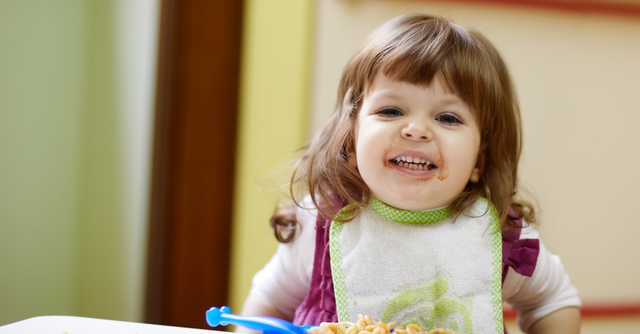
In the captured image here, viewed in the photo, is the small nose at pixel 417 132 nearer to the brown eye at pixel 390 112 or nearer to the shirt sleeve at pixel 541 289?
the brown eye at pixel 390 112

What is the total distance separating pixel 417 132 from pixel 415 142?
22mm

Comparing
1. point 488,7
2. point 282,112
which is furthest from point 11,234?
point 488,7

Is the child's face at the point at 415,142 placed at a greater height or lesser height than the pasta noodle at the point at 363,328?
greater

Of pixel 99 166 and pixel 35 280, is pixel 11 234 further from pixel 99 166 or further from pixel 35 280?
pixel 99 166

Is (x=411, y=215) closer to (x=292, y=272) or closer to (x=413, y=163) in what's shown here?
(x=413, y=163)

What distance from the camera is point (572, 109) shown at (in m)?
1.38

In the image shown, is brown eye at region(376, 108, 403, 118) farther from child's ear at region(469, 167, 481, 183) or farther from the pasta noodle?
the pasta noodle

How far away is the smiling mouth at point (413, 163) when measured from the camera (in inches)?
31.0

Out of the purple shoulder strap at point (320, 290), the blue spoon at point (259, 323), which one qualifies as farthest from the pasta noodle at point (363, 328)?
the purple shoulder strap at point (320, 290)

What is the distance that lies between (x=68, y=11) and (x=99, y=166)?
14.2 inches

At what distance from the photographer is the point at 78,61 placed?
1265 mm

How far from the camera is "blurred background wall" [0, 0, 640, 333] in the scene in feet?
4.17

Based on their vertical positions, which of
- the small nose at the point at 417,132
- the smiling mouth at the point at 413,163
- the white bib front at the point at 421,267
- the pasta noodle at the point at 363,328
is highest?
the small nose at the point at 417,132

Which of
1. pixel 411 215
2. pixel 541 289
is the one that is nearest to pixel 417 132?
pixel 411 215
